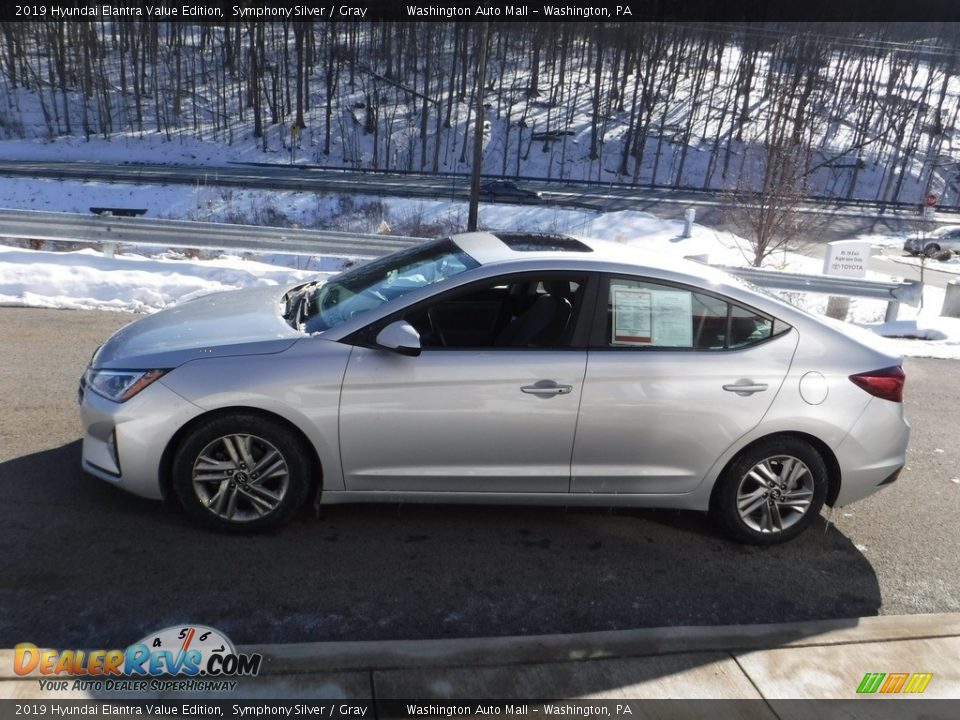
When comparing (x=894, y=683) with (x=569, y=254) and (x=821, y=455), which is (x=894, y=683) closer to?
(x=821, y=455)

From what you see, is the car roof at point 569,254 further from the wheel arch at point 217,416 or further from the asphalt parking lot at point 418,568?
the asphalt parking lot at point 418,568

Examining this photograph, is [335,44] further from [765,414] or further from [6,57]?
[765,414]

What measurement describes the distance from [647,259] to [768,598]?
6.21 feet

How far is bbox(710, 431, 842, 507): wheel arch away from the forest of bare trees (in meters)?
49.2

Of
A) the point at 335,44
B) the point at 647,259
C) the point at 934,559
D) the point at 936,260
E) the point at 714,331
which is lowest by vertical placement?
the point at 936,260

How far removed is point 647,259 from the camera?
4551 mm

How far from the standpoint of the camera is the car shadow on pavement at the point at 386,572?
3.43 m

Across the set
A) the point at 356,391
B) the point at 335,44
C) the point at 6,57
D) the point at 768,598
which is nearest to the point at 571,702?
the point at 768,598

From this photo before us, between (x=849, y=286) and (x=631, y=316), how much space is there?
28.4 feet

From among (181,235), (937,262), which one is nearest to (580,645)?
(181,235)

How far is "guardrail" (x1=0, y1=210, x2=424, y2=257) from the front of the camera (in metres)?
11.4

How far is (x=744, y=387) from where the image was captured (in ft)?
13.9

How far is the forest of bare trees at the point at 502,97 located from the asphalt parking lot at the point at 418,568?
48.9 metres

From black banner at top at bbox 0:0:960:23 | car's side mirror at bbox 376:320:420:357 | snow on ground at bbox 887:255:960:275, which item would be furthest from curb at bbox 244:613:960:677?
black banner at top at bbox 0:0:960:23
